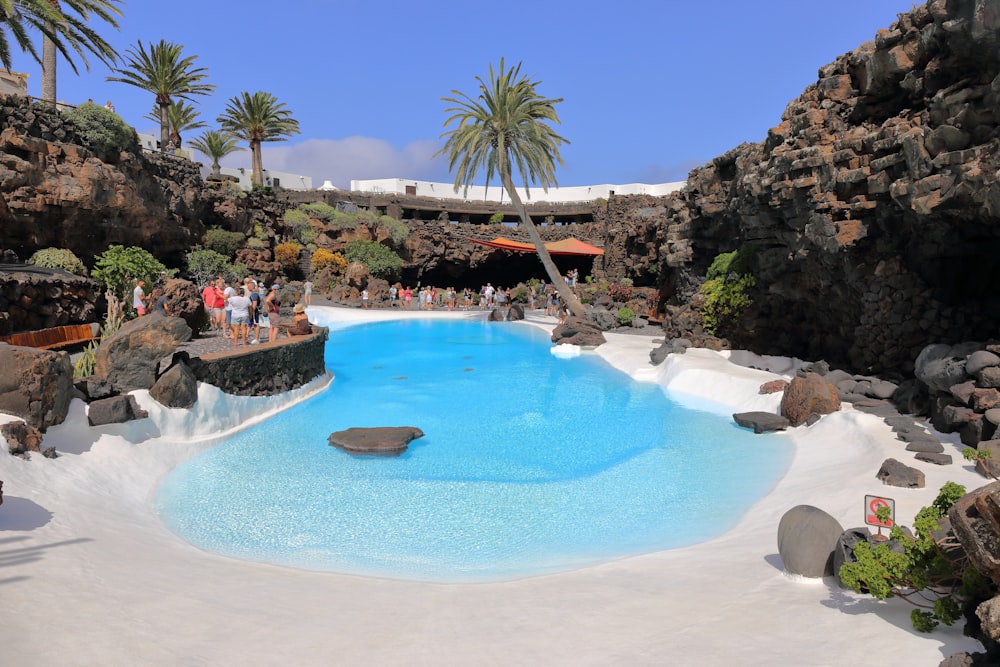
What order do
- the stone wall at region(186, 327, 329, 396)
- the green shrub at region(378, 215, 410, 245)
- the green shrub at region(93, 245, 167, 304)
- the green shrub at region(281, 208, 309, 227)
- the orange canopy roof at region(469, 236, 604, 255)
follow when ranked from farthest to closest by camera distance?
the green shrub at region(378, 215, 410, 245), the green shrub at region(281, 208, 309, 227), the orange canopy roof at region(469, 236, 604, 255), the green shrub at region(93, 245, 167, 304), the stone wall at region(186, 327, 329, 396)

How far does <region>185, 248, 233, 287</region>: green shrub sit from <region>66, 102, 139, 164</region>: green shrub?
6720mm

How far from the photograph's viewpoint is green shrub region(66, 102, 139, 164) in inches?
856

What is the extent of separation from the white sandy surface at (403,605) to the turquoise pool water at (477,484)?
574 millimetres

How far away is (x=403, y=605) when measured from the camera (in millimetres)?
4895

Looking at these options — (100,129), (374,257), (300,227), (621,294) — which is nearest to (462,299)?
(374,257)

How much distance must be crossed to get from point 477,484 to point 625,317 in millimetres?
17604

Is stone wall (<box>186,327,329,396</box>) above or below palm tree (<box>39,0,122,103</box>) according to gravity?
below

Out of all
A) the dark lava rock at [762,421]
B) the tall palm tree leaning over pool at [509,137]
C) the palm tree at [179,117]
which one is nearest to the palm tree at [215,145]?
the palm tree at [179,117]

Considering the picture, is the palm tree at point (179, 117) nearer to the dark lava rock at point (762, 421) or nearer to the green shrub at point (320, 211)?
the green shrub at point (320, 211)

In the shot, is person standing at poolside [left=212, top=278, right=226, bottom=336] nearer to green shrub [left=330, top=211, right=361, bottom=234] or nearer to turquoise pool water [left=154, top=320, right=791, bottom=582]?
turquoise pool water [left=154, top=320, right=791, bottom=582]

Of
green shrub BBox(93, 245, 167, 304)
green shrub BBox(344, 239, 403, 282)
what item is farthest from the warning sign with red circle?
green shrub BBox(344, 239, 403, 282)

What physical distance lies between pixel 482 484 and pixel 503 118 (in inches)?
756

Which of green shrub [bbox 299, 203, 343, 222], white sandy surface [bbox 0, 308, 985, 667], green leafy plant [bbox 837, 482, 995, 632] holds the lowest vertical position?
white sandy surface [bbox 0, 308, 985, 667]

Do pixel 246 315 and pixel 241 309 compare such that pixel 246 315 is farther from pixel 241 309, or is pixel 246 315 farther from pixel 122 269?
pixel 122 269
